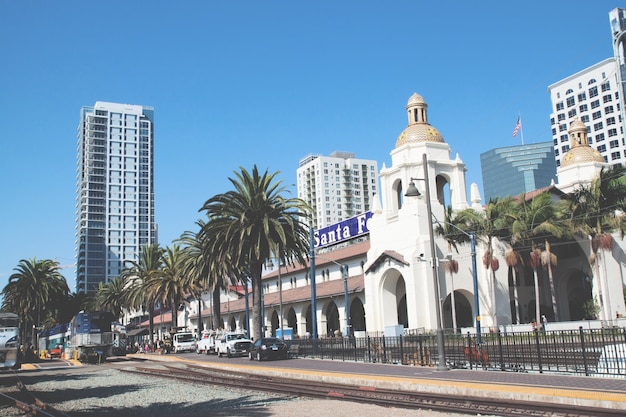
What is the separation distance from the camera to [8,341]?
109 feet

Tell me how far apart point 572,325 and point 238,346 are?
2308 cm

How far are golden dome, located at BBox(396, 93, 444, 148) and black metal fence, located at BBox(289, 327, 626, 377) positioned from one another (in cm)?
2812

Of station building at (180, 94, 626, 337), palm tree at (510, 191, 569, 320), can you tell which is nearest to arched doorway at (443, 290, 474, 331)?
station building at (180, 94, 626, 337)

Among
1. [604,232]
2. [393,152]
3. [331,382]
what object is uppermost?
[393,152]

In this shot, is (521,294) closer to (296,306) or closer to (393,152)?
(393,152)

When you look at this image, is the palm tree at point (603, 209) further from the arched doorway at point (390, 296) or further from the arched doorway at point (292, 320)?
the arched doorway at point (292, 320)

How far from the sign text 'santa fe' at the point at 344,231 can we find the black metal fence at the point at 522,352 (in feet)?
112

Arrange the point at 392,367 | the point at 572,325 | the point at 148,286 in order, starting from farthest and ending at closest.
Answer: the point at 148,286, the point at 572,325, the point at 392,367

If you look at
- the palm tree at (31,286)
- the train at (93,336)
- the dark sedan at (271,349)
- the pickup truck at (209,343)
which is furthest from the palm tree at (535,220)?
the palm tree at (31,286)

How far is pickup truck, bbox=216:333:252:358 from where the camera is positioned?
43.0m

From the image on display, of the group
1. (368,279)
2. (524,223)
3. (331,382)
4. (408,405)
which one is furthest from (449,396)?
(368,279)

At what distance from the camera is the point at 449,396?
15.2 meters

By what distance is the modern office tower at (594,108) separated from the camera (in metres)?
139

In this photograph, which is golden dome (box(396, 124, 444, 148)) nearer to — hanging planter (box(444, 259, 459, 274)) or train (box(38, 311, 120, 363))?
hanging planter (box(444, 259, 459, 274))
